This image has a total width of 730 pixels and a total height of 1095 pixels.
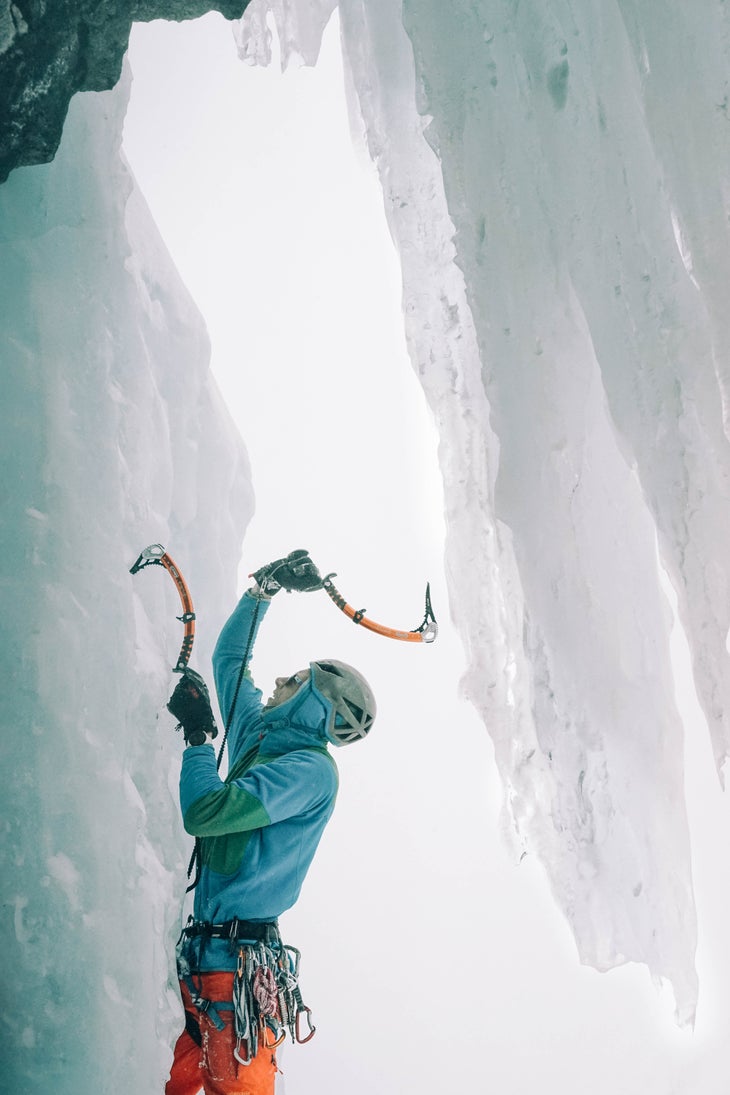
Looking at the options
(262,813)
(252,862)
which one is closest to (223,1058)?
(252,862)

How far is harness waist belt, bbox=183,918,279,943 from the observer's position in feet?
5.71

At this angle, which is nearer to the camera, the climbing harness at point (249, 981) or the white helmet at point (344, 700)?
the climbing harness at point (249, 981)

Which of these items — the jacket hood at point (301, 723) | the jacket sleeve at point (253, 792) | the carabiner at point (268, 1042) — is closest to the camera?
the jacket sleeve at point (253, 792)

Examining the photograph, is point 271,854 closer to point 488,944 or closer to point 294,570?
point 294,570

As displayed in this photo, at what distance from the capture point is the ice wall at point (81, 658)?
230 centimetres

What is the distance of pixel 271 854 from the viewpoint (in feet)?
5.75


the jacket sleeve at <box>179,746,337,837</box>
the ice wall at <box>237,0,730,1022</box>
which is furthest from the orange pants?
the ice wall at <box>237,0,730,1022</box>

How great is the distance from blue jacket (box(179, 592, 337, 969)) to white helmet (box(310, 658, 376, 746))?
1.0 inches

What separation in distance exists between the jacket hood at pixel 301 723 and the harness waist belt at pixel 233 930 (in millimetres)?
414

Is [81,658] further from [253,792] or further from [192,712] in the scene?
[253,792]

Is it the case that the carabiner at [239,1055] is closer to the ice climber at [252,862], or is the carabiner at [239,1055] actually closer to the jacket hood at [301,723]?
the ice climber at [252,862]

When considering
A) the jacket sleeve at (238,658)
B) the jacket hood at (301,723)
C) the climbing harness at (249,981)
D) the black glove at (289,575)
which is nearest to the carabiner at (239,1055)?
the climbing harness at (249,981)

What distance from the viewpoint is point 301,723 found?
1901 millimetres

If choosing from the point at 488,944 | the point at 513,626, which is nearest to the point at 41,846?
the point at 513,626
